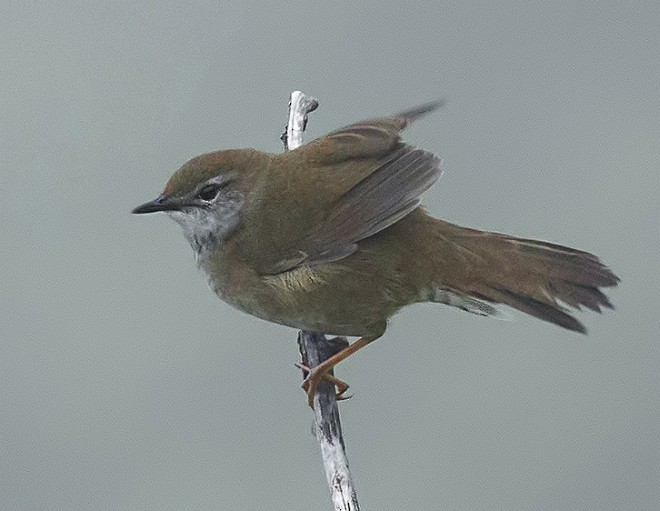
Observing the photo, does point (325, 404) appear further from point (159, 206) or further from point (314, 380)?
point (159, 206)

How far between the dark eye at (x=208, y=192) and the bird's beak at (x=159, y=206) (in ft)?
0.32

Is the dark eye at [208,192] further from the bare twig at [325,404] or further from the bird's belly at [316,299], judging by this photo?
the bare twig at [325,404]

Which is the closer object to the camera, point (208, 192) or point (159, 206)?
point (159, 206)

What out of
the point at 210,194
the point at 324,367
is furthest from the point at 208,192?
the point at 324,367

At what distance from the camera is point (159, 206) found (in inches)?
180

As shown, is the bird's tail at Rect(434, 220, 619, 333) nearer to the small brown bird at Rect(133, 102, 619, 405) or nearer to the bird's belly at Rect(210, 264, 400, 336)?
the small brown bird at Rect(133, 102, 619, 405)

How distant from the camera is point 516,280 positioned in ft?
15.2

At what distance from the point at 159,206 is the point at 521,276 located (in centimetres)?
138

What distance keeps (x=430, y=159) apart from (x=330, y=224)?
45 centimetres

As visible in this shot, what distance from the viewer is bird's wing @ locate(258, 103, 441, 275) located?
14.9 ft

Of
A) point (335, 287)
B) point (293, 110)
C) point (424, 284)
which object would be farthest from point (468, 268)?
point (293, 110)

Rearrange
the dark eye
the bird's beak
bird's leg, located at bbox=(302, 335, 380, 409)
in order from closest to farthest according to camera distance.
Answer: the bird's beak → the dark eye → bird's leg, located at bbox=(302, 335, 380, 409)

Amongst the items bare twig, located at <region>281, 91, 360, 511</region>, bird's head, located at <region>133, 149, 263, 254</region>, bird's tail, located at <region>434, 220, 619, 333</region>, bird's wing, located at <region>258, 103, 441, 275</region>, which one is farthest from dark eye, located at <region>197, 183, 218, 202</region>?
bird's tail, located at <region>434, 220, 619, 333</region>

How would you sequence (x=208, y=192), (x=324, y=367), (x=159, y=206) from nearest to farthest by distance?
1. (x=159, y=206)
2. (x=208, y=192)
3. (x=324, y=367)
